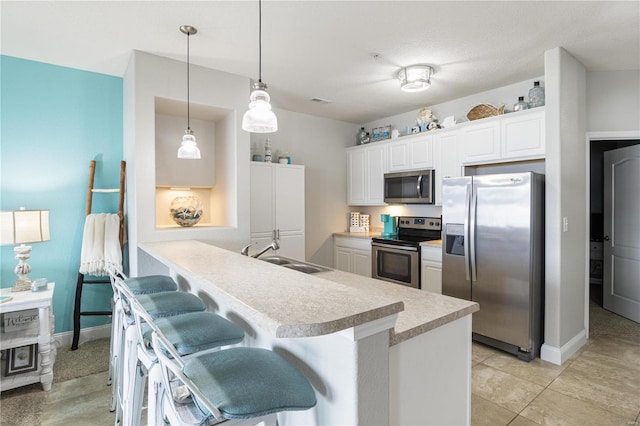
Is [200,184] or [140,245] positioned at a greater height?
[200,184]

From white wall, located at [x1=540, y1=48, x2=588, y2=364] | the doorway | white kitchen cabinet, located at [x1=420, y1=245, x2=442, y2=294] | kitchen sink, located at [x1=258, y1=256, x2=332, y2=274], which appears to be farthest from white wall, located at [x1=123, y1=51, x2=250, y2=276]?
the doorway

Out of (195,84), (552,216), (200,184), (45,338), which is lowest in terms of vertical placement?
(45,338)

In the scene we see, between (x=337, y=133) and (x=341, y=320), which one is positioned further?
(x=337, y=133)

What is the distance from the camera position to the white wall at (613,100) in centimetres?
312

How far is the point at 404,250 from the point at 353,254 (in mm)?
927

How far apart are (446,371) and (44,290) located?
9.57ft

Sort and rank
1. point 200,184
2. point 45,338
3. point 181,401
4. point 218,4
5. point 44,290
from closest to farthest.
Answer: point 181,401
point 218,4
point 45,338
point 44,290
point 200,184

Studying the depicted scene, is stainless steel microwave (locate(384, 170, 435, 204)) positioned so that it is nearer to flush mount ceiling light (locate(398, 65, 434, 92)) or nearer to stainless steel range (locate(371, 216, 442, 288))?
stainless steel range (locate(371, 216, 442, 288))

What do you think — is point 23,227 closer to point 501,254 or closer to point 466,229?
point 466,229

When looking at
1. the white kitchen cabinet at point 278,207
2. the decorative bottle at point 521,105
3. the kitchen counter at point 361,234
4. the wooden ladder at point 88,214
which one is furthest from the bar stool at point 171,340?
the decorative bottle at point 521,105

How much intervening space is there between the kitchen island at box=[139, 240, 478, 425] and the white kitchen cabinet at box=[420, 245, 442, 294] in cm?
197

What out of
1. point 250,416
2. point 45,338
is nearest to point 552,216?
point 250,416

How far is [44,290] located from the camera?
2.63 m

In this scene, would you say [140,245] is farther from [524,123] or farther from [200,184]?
[524,123]
